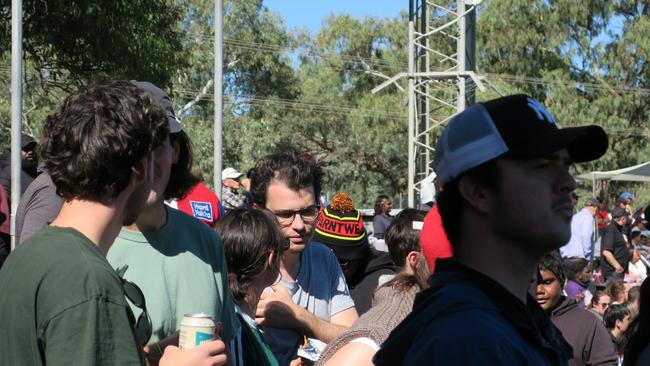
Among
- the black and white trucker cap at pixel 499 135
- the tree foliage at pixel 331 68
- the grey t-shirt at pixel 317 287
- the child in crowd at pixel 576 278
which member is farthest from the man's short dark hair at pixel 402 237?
the tree foliage at pixel 331 68

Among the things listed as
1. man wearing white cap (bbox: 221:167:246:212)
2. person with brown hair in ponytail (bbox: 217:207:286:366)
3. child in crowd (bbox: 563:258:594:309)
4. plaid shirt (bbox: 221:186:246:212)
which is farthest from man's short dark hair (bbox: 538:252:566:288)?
man wearing white cap (bbox: 221:167:246:212)

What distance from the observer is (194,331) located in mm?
2695

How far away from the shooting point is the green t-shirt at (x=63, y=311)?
2.25 m

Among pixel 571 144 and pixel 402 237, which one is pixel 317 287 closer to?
pixel 402 237

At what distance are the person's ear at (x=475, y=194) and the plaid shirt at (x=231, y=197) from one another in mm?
8923

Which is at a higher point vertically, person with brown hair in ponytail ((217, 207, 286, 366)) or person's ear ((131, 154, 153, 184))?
person's ear ((131, 154, 153, 184))

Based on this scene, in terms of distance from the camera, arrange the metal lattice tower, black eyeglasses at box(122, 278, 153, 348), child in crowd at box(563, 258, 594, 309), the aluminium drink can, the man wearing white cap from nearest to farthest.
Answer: black eyeglasses at box(122, 278, 153, 348), the aluminium drink can, child in crowd at box(563, 258, 594, 309), the man wearing white cap, the metal lattice tower

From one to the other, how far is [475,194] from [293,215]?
2.60 meters

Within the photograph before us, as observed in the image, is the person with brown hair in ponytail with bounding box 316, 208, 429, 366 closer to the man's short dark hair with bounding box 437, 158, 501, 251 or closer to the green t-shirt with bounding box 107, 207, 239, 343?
the green t-shirt with bounding box 107, 207, 239, 343

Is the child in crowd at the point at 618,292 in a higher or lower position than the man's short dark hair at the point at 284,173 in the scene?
lower

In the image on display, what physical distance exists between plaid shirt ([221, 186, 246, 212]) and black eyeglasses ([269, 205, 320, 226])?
6298 millimetres

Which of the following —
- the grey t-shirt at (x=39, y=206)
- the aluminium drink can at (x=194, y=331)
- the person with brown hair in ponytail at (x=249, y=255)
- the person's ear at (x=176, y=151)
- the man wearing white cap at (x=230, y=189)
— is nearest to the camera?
the aluminium drink can at (x=194, y=331)

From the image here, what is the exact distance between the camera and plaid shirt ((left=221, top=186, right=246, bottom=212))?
1162 cm

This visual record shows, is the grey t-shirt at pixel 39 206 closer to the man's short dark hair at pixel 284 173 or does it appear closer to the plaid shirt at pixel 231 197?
the man's short dark hair at pixel 284 173
